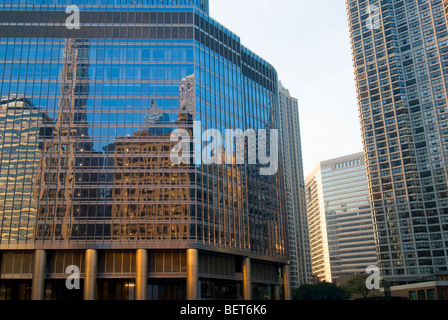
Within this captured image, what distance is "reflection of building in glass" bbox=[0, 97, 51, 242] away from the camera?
252 feet

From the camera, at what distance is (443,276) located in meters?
131

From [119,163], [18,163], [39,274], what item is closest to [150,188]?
[119,163]

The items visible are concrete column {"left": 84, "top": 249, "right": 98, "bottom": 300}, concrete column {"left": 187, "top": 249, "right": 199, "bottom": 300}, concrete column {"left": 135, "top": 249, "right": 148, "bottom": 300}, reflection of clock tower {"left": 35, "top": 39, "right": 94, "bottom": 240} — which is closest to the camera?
concrete column {"left": 84, "top": 249, "right": 98, "bottom": 300}

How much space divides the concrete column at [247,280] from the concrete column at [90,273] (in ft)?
90.7

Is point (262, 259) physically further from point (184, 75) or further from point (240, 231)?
point (184, 75)

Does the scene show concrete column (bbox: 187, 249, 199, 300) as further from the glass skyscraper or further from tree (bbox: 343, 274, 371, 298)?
tree (bbox: 343, 274, 371, 298)

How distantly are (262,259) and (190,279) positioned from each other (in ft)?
70.3

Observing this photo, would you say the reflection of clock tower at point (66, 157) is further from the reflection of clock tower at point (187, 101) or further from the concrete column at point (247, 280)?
the concrete column at point (247, 280)

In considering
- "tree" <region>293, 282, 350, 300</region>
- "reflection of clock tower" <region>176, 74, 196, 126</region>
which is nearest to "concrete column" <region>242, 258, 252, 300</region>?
"reflection of clock tower" <region>176, 74, 196, 126</region>

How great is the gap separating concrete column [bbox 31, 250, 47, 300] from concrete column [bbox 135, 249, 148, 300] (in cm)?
1484

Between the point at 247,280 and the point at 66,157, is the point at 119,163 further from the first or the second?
the point at 247,280

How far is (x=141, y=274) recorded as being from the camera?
244 ft

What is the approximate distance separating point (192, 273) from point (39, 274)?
24.4 m
